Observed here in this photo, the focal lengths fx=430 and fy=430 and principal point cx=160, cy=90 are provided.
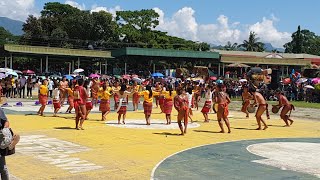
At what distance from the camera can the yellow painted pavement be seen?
28.6 ft

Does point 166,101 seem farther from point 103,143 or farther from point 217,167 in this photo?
point 217,167

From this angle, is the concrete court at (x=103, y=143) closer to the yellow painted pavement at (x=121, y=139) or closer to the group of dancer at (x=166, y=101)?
the yellow painted pavement at (x=121, y=139)

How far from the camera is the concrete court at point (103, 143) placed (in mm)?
8797

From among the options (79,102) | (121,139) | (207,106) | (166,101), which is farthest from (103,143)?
(207,106)

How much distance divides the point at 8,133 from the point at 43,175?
7.47ft

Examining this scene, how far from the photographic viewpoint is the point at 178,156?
1065 cm

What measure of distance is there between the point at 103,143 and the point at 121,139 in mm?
944

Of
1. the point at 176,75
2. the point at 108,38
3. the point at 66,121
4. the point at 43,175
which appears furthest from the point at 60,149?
the point at 108,38

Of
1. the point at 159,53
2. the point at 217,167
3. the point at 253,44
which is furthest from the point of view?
the point at 253,44

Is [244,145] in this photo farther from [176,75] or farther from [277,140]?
[176,75]

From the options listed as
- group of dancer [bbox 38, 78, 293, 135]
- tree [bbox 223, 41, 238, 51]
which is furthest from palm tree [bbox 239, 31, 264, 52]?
group of dancer [bbox 38, 78, 293, 135]

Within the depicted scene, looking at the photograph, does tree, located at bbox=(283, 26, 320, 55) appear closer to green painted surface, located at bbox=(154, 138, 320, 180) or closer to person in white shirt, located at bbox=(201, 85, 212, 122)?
person in white shirt, located at bbox=(201, 85, 212, 122)

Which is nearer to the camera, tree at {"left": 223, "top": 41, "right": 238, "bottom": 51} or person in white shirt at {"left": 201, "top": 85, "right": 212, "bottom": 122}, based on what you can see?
person in white shirt at {"left": 201, "top": 85, "right": 212, "bottom": 122}

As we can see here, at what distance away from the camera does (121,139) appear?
13109mm
